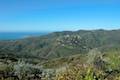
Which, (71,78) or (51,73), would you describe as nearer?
(71,78)

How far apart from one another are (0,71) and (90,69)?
1085cm

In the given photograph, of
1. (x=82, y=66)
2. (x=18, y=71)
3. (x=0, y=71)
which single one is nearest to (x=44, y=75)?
(x=18, y=71)

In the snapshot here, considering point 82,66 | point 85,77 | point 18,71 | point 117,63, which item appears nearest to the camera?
point 85,77

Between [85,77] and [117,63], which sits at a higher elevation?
[85,77]

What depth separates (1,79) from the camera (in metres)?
22.6

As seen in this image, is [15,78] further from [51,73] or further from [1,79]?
[51,73]

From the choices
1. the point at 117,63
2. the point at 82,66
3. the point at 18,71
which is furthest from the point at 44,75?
the point at 117,63

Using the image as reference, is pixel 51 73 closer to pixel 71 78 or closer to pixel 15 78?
pixel 15 78

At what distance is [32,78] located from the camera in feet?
81.1

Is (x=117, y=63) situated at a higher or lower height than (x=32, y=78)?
lower

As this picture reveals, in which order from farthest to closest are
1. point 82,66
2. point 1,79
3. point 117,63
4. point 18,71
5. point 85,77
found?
point 117,63 → point 18,71 → point 1,79 → point 82,66 → point 85,77

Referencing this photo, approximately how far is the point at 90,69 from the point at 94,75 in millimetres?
700

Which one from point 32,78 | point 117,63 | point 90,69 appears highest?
point 90,69

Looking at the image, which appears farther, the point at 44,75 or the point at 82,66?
the point at 44,75
